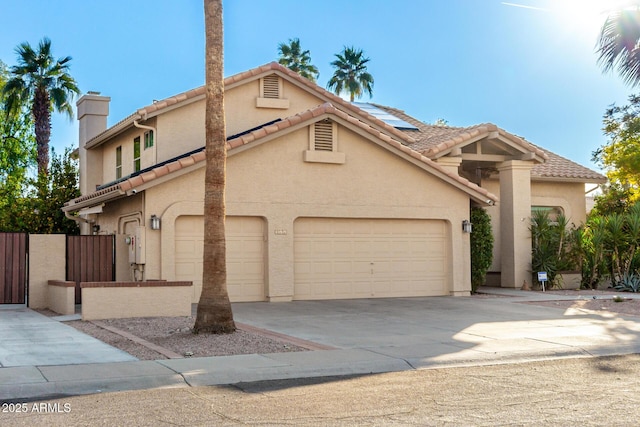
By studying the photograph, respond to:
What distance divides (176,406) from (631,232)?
69.9 feet

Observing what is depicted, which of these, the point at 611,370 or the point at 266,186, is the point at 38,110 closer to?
the point at 266,186

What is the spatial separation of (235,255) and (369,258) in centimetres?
396

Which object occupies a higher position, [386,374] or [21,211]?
[21,211]

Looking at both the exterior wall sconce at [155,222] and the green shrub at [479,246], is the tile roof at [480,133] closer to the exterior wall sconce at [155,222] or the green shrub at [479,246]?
the green shrub at [479,246]

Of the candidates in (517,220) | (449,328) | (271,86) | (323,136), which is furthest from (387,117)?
(449,328)

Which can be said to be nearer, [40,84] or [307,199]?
[307,199]

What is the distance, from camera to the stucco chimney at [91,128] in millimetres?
29469

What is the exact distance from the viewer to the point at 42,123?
4028 centimetres

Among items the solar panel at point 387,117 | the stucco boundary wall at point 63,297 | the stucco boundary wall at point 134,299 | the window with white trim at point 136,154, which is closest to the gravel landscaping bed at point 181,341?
the stucco boundary wall at point 134,299

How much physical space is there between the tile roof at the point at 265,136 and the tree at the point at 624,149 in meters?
18.1

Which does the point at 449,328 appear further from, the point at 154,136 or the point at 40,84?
the point at 40,84

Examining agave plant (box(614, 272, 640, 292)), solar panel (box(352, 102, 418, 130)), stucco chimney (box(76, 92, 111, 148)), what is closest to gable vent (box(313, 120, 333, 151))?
solar panel (box(352, 102, 418, 130))

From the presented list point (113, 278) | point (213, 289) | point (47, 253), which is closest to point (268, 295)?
point (113, 278)

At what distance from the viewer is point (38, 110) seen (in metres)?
39.8
